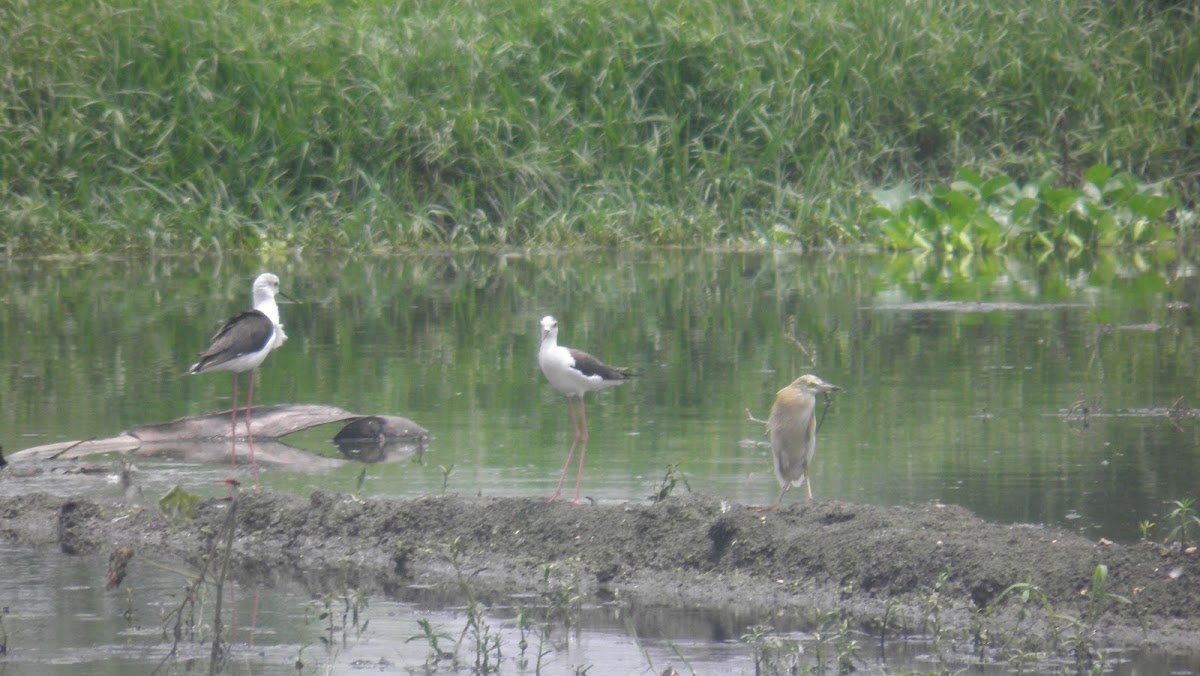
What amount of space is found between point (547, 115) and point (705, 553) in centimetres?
1544

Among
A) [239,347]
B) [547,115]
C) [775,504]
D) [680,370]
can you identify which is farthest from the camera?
[547,115]

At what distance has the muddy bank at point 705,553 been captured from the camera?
18.2ft

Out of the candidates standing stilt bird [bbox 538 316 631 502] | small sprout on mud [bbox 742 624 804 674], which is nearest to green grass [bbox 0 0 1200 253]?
standing stilt bird [bbox 538 316 631 502]

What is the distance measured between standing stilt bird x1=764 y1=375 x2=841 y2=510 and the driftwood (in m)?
2.11

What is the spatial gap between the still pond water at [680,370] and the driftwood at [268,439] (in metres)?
0.15

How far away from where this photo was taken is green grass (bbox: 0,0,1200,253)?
65.3 ft

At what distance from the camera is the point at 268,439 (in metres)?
9.06

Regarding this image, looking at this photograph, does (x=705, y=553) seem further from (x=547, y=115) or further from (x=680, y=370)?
(x=547, y=115)

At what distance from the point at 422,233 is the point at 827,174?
4854mm

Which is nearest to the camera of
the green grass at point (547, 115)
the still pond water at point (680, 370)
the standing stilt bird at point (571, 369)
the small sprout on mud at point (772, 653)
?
the small sprout on mud at point (772, 653)

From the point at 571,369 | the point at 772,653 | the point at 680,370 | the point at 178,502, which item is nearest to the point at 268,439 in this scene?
the point at 571,369

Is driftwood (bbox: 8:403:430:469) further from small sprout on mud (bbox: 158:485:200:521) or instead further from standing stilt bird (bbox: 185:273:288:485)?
small sprout on mud (bbox: 158:485:200:521)

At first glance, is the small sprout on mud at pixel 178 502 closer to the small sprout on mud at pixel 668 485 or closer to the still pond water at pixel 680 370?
the still pond water at pixel 680 370

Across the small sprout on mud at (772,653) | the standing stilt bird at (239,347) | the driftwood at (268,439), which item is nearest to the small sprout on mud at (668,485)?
the small sprout on mud at (772,653)
